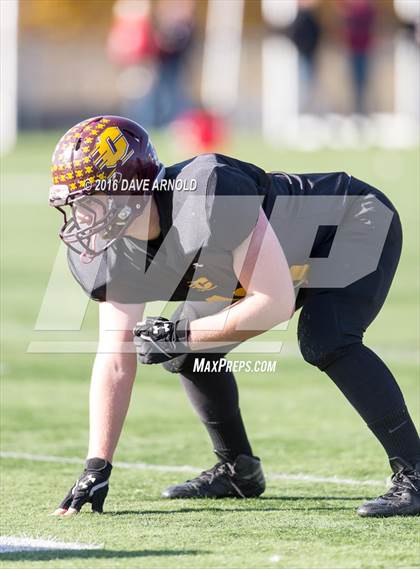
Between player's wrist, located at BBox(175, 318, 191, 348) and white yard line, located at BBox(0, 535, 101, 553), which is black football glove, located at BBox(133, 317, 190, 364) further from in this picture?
white yard line, located at BBox(0, 535, 101, 553)

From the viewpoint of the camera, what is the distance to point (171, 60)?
87.2ft

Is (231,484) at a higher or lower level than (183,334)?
lower

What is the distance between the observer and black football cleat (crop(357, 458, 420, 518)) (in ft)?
16.3

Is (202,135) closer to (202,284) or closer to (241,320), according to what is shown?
(202,284)

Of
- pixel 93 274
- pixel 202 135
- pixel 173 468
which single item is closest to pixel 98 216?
pixel 93 274

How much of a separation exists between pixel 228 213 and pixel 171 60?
73.2 feet

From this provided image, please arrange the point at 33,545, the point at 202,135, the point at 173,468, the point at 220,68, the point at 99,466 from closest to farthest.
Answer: the point at 33,545
the point at 99,466
the point at 173,468
the point at 202,135
the point at 220,68

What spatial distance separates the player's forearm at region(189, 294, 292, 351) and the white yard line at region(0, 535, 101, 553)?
0.80 metres

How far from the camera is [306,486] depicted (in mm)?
5699

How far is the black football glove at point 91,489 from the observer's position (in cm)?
512

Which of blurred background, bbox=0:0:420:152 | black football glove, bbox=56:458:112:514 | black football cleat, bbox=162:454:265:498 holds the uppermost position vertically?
black football glove, bbox=56:458:112:514

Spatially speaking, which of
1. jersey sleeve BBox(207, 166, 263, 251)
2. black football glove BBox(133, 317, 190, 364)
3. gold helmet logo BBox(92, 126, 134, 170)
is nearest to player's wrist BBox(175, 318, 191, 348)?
black football glove BBox(133, 317, 190, 364)

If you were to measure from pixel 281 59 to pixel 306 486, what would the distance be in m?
24.1

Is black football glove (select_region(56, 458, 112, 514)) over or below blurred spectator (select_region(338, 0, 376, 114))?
over
